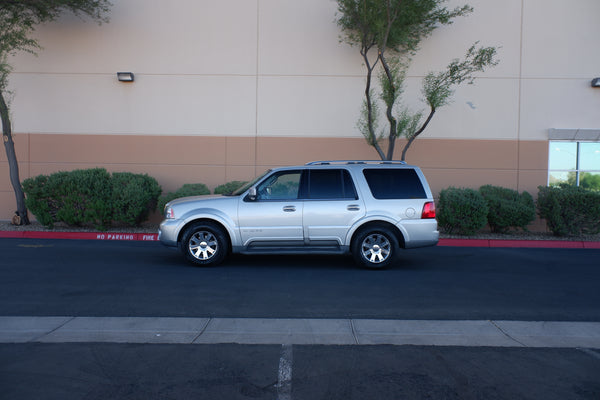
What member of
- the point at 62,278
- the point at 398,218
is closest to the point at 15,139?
the point at 62,278

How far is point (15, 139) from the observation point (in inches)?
635

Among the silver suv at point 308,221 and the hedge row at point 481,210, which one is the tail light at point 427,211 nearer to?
the silver suv at point 308,221

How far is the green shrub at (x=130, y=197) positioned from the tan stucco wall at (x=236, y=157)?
65.0 inches

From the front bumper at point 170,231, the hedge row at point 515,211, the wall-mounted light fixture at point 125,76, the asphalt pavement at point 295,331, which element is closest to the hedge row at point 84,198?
the wall-mounted light fixture at point 125,76

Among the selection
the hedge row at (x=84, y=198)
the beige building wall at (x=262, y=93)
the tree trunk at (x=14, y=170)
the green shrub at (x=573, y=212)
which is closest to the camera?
the green shrub at (x=573, y=212)

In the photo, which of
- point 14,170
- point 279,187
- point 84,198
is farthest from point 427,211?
point 14,170

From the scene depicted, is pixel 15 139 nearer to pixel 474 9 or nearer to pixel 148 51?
pixel 148 51

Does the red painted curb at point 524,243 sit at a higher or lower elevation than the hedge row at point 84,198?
lower

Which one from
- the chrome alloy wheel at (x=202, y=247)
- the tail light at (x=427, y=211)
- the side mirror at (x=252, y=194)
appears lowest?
the chrome alloy wheel at (x=202, y=247)

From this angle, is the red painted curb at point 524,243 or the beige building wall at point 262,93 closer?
the red painted curb at point 524,243

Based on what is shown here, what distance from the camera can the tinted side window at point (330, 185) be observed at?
9484 millimetres

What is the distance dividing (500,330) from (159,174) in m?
12.4

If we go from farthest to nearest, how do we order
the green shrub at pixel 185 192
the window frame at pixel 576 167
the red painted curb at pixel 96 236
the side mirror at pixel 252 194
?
the window frame at pixel 576 167
the green shrub at pixel 185 192
the red painted curb at pixel 96 236
the side mirror at pixel 252 194

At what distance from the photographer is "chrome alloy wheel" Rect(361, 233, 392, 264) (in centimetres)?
935
